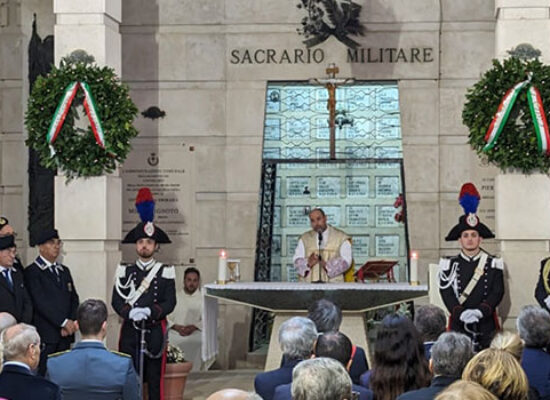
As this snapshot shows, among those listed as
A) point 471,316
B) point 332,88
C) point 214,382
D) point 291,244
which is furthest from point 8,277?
point 291,244

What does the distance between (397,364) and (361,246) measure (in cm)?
Result: 906

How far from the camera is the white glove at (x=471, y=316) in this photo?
11.2 metres

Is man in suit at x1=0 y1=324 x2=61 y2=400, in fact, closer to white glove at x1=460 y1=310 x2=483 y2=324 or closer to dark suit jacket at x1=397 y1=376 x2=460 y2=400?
dark suit jacket at x1=397 y1=376 x2=460 y2=400

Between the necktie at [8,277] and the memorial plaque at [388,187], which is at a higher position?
the memorial plaque at [388,187]

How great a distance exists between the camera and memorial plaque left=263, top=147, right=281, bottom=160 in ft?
50.1

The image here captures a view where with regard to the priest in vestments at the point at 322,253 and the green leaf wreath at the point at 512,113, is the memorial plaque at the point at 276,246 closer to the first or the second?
the priest in vestments at the point at 322,253

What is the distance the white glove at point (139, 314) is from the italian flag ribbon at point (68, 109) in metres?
2.25

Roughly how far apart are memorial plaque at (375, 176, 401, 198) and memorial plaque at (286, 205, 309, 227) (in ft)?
3.19

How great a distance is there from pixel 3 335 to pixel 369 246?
359 inches

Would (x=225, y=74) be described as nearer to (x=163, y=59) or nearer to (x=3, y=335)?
(x=163, y=59)

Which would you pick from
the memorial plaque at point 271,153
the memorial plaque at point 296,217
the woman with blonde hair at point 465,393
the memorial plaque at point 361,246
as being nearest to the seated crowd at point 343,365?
the woman with blonde hair at point 465,393

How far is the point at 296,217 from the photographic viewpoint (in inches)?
602

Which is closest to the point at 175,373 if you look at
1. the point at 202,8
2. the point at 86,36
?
the point at 86,36

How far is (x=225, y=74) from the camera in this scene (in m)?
15.2
